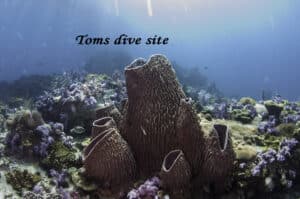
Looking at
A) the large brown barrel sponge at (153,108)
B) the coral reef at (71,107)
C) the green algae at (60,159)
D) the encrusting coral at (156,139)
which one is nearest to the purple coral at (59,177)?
the green algae at (60,159)

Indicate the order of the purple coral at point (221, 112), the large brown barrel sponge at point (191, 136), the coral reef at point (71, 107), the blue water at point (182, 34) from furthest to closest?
the blue water at point (182, 34) → the purple coral at point (221, 112) → the coral reef at point (71, 107) → the large brown barrel sponge at point (191, 136)

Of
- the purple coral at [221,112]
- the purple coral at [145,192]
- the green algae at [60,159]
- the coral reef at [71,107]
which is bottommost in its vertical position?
the purple coral at [145,192]

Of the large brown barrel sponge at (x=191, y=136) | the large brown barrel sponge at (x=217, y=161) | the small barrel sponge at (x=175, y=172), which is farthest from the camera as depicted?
the large brown barrel sponge at (x=191, y=136)

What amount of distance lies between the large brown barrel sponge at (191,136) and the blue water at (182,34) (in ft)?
51.1

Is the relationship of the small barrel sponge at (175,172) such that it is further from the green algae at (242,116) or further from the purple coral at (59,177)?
the green algae at (242,116)

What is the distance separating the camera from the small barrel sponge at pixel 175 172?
4.20m

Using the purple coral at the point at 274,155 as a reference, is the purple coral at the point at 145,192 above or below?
below

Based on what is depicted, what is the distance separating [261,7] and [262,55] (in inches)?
990

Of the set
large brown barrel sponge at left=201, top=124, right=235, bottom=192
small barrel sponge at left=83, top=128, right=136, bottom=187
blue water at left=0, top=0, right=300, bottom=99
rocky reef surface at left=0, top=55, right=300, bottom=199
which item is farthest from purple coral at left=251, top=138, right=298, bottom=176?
blue water at left=0, top=0, right=300, bottom=99

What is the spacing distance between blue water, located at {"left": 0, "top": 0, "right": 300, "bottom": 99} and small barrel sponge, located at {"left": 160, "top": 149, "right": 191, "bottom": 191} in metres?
15.9

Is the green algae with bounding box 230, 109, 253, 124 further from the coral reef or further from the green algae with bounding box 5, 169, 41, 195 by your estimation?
the green algae with bounding box 5, 169, 41, 195

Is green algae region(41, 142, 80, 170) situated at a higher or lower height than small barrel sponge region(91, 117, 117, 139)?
lower

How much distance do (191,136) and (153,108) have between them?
0.67 metres

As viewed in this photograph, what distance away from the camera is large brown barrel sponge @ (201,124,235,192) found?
441 cm
